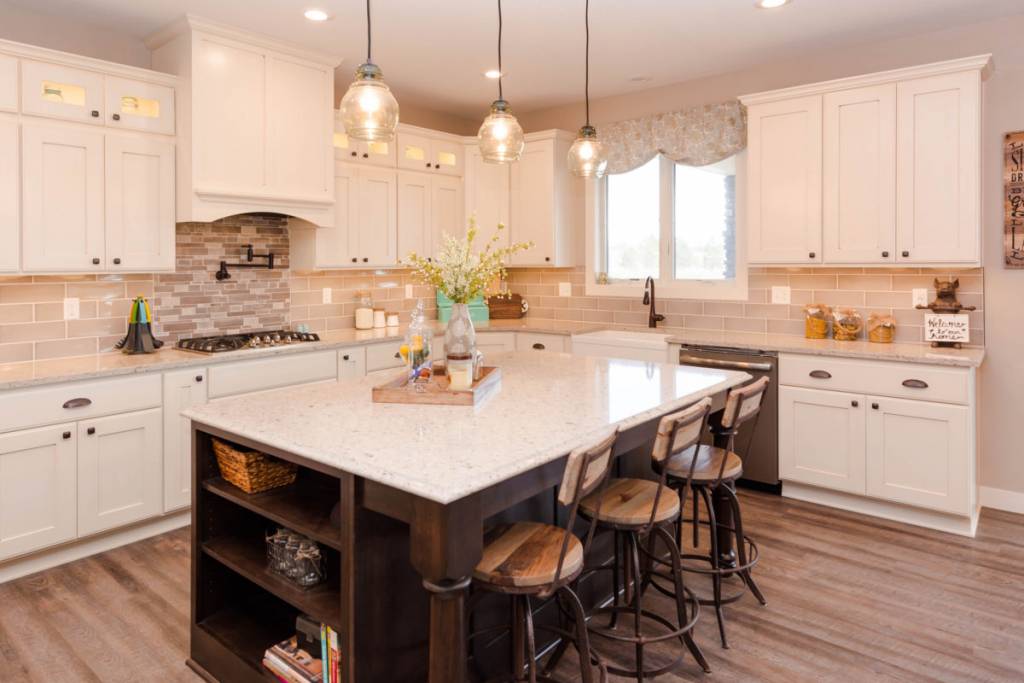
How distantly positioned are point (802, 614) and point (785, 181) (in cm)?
261

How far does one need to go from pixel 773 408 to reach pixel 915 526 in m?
0.94

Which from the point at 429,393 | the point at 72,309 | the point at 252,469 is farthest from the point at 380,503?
the point at 72,309

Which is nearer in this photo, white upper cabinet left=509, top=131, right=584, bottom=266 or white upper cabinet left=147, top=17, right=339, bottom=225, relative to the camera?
white upper cabinet left=147, top=17, right=339, bottom=225

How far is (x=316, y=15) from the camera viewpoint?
3.77 metres

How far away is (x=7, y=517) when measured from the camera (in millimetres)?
3113

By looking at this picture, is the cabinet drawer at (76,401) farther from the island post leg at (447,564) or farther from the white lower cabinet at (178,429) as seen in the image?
the island post leg at (447,564)

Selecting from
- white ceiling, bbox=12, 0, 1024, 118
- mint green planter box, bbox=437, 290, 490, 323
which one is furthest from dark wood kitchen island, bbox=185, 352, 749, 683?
mint green planter box, bbox=437, 290, 490, 323

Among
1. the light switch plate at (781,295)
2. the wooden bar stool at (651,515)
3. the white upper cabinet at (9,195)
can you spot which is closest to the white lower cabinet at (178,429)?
the white upper cabinet at (9,195)

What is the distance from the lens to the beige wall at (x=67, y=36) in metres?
3.58

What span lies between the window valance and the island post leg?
3.92 m

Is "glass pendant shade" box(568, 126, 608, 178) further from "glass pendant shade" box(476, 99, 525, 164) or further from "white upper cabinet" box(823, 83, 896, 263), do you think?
"white upper cabinet" box(823, 83, 896, 263)

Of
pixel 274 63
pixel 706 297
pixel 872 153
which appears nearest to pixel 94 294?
pixel 274 63

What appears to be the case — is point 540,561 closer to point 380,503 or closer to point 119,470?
point 380,503

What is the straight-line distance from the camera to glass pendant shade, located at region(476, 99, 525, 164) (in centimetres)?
279
